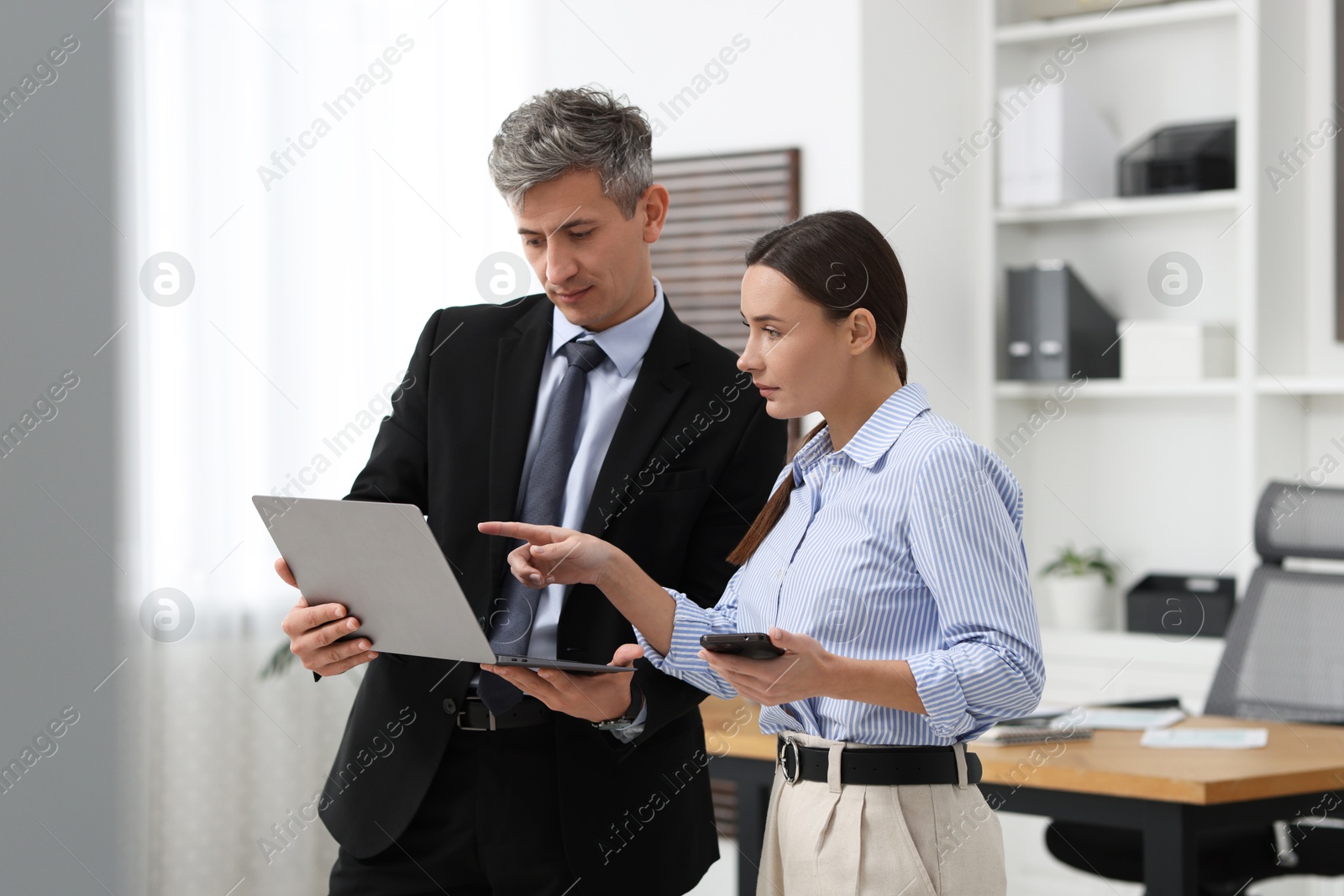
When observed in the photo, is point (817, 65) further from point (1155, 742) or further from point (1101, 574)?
point (1155, 742)

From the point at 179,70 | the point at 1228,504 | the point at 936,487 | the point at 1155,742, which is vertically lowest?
the point at 1155,742

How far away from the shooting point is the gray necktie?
1516mm

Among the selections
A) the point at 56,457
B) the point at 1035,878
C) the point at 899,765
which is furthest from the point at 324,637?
the point at 1035,878

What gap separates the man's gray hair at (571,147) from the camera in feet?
4.81

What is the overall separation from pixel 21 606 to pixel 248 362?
1085 mm

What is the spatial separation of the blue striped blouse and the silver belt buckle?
2 centimetres

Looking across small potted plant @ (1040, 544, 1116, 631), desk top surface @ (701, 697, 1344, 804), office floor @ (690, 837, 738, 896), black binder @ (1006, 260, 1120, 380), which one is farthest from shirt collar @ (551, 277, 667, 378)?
small potted plant @ (1040, 544, 1116, 631)

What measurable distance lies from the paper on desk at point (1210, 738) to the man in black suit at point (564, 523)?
129cm

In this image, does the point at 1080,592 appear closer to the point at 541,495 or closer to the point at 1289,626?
the point at 1289,626

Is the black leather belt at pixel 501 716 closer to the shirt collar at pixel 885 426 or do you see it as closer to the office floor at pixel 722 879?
the shirt collar at pixel 885 426

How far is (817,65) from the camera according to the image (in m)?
3.58

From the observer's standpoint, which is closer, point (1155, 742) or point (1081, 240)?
point (1155, 742)

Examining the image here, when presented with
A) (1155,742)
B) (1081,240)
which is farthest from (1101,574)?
(1155,742)

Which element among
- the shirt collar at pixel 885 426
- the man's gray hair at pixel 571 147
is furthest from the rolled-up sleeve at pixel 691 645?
the man's gray hair at pixel 571 147
